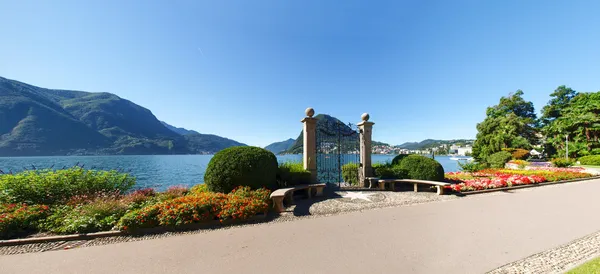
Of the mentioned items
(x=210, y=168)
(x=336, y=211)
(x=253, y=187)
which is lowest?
(x=336, y=211)

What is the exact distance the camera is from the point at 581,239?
403 cm

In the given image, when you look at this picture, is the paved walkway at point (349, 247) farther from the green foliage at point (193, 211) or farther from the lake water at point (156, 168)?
the lake water at point (156, 168)

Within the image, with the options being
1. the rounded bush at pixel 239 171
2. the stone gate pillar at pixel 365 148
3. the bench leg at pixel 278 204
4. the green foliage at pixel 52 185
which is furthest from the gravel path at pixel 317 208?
the green foliage at pixel 52 185

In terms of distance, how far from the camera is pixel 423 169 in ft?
28.7

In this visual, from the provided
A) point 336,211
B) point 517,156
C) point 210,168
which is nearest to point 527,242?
point 336,211

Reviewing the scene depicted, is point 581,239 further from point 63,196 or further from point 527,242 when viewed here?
point 63,196

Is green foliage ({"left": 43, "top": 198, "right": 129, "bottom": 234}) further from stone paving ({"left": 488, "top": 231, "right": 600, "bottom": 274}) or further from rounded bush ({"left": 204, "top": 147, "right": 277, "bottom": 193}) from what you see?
stone paving ({"left": 488, "top": 231, "right": 600, "bottom": 274})

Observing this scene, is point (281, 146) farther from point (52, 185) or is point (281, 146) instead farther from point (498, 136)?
point (52, 185)

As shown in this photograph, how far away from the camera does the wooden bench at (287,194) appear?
18.8ft

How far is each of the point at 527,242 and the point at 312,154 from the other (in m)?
6.19

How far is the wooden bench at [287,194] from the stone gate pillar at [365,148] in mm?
2650

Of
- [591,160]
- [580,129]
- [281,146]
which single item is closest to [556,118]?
[580,129]

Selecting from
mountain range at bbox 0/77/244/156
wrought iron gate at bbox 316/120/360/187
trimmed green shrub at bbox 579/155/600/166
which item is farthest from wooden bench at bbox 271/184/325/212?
mountain range at bbox 0/77/244/156

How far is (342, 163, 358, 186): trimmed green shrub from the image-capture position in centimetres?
972
